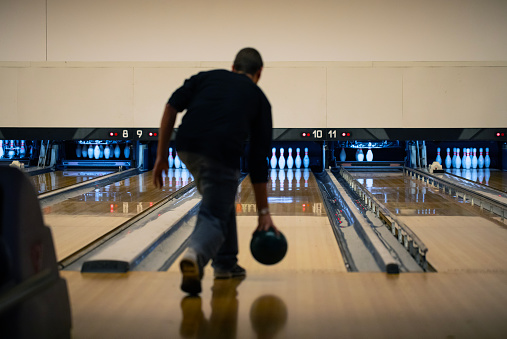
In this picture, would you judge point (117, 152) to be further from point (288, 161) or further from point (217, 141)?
point (217, 141)

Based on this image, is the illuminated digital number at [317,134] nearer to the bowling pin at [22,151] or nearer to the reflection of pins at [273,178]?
the reflection of pins at [273,178]

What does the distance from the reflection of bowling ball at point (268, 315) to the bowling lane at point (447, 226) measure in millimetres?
1034

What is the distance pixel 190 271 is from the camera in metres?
Answer: 2.01

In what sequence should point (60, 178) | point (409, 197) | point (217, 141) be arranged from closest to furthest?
point (217, 141) → point (409, 197) → point (60, 178)

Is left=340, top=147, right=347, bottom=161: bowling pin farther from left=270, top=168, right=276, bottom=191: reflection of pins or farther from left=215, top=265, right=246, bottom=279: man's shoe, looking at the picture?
left=215, top=265, right=246, bottom=279: man's shoe

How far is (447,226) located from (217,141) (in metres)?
2.19

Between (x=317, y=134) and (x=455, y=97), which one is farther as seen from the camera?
(x=317, y=134)

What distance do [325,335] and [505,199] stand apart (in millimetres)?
3351

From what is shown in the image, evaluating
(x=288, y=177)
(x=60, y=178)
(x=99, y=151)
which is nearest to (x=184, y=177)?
(x=288, y=177)

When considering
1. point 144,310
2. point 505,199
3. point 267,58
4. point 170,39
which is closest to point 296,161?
point 267,58

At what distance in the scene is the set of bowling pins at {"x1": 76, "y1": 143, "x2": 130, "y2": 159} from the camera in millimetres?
7105

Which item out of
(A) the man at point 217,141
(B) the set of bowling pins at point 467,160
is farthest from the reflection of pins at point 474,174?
(A) the man at point 217,141

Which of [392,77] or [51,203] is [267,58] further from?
[51,203]

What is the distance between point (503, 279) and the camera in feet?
7.97
